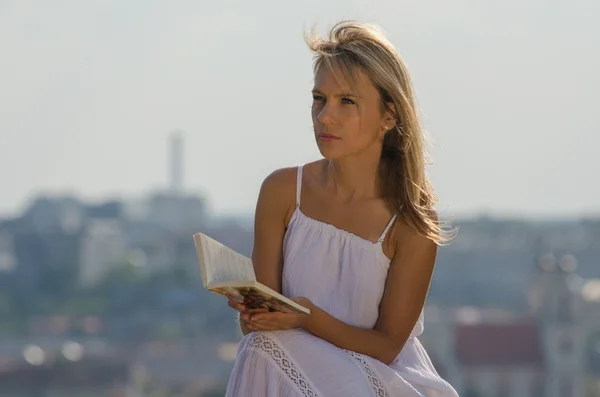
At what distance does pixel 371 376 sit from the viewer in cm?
224

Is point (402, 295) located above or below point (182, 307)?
above

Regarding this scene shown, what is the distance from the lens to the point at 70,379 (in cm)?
2998

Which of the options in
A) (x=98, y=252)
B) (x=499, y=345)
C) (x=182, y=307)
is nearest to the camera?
(x=499, y=345)

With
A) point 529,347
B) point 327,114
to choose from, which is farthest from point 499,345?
point 327,114

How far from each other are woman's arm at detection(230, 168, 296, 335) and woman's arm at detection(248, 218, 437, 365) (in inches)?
5.2

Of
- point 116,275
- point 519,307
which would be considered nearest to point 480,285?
point 519,307

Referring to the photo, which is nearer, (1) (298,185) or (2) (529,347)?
(1) (298,185)

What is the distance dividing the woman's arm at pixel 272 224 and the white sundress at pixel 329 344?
1 cm

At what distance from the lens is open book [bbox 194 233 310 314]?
6.78 feet

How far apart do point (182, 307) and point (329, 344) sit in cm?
4156

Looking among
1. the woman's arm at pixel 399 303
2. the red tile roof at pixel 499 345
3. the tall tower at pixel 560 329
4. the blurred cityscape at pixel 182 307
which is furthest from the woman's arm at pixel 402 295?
the red tile roof at pixel 499 345

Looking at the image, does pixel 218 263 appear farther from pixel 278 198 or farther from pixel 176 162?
pixel 176 162

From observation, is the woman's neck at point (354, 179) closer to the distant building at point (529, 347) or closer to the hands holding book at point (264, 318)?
the hands holding book at point (264, 318)

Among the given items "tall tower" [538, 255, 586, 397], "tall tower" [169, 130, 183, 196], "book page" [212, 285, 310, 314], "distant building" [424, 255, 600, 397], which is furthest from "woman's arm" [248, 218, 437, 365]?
"tall tower" [169, 130, 183, 196]
